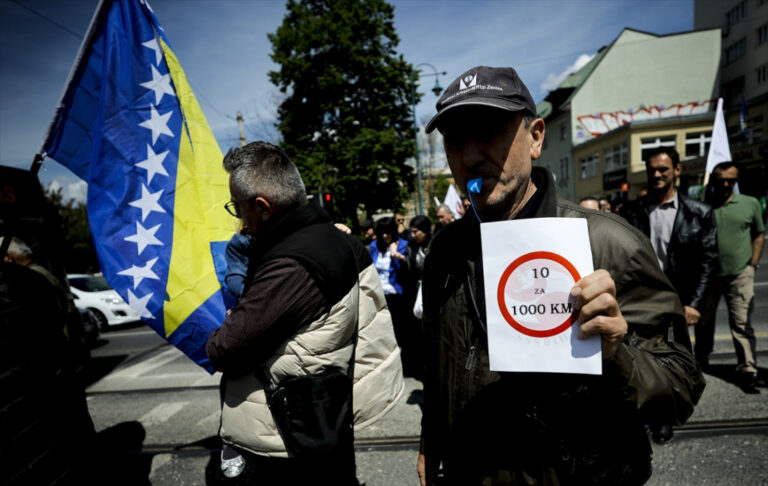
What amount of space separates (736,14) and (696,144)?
14692 mm

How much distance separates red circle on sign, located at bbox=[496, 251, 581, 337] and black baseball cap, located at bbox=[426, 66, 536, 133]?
47cm

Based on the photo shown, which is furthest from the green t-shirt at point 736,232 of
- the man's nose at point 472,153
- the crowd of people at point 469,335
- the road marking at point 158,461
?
the road marking at point 158,461

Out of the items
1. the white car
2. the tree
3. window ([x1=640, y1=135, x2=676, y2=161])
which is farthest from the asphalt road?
window ([x1=640, y1=135, x2=676, y2=161])

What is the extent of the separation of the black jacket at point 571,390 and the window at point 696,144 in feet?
104

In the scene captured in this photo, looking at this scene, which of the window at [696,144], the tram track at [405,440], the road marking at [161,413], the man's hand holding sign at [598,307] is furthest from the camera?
the window at [696,144]

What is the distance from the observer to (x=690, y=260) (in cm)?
320

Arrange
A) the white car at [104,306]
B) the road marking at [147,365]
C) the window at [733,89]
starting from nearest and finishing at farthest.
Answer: the road marking at [147,365] < the white car at [104,306] < the window at [733,89]

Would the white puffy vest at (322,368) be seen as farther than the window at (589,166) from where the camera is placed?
No

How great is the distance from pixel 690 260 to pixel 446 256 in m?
2.89

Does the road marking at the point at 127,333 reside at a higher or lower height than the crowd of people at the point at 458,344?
lower

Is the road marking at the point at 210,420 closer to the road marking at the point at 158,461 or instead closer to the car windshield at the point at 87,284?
the road marking at the point at 158,461

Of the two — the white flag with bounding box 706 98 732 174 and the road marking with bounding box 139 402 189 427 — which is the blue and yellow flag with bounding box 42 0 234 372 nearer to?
the road marking with bounding box 139 402 189 427

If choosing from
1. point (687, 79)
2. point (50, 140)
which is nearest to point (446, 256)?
point (50, 140)

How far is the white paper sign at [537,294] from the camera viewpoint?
84 centimetres
